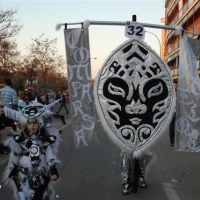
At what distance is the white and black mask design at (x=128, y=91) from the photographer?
4.43 meters

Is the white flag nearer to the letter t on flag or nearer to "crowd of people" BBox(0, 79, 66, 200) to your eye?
the letter t on flag

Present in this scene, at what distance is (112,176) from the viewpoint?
5.61m

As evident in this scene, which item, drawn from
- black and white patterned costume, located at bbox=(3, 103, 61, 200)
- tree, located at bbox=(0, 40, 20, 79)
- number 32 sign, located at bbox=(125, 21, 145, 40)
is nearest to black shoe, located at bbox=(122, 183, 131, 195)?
black and white patterned costume, located at bbox=(3, 103, 61, 200)

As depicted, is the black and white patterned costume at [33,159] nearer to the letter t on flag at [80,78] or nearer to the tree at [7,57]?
the letter t on flag at [80,78]

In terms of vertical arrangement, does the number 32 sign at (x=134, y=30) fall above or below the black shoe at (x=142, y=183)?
above

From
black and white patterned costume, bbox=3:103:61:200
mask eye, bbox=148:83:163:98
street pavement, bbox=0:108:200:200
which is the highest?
mask eye, bbox=148:83:163:98

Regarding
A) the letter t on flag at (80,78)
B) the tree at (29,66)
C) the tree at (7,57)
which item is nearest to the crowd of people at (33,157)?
the letter t on flag at (80,78)

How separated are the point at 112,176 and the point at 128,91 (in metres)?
1.92

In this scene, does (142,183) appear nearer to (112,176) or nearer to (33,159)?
(112,176)

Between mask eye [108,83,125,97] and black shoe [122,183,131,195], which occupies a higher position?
mask eye [108,83,125,97]

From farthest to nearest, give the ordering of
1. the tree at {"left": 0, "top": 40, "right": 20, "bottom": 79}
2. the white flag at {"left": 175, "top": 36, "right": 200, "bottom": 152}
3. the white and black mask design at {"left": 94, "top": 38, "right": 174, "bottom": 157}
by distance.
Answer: the tree at {"left": 0, "top": 40, "right": 20, "bottom": 79}, the white flag at {"left": 175, "top": 36, "right": 200, "bottom": 152}, the white and black mask design at {"left": 94, "top": 38, "right": 174, "bottom": 157}

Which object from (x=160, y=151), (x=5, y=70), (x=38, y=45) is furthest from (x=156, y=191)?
(x=38, y=45)

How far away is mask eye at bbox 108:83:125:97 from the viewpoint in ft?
14.5

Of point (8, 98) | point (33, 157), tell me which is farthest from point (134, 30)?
point (8, 98)
